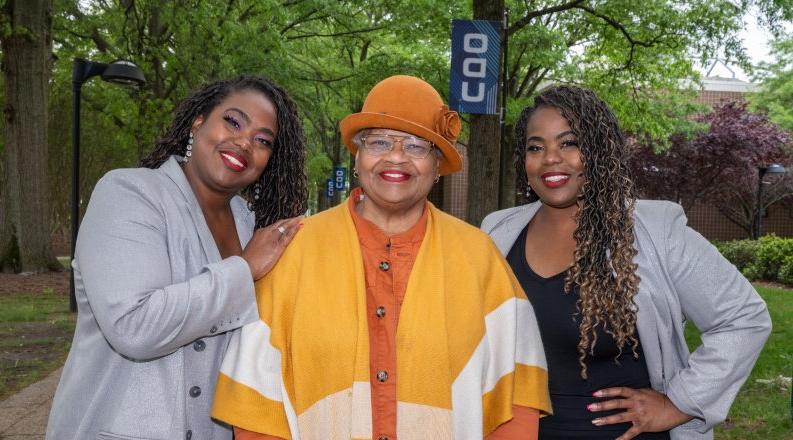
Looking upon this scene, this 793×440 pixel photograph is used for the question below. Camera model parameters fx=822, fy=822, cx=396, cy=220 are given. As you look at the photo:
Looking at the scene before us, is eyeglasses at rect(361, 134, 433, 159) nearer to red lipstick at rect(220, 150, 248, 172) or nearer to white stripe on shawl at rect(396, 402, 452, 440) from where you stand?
red lipstick at rect(220, 150, 248, 172)

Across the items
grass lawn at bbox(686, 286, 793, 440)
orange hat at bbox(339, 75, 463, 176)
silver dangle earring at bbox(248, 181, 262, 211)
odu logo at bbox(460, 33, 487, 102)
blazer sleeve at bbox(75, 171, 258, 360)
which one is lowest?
grass lawn at bbox(686, 286, 793, 440)

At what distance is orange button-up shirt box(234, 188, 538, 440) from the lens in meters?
2.86

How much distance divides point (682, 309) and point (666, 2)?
15.2 m

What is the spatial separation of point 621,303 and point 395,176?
1.00 meters

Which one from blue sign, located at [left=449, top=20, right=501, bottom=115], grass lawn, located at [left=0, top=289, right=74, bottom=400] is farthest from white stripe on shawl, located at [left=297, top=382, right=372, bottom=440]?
blue sign, located at [left=449, top=20, right=501, bottom=115]

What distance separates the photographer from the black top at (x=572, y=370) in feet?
10.5

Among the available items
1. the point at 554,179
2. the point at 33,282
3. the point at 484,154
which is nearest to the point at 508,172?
the point at 484,154

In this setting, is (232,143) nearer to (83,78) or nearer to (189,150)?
(189,150)

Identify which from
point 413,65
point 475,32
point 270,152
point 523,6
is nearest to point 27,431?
point 270,152

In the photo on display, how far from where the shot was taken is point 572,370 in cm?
325

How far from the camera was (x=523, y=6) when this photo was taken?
17562mm

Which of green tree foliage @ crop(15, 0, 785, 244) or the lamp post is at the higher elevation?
green tree foliage @ crop(15, 0, 785, 244)

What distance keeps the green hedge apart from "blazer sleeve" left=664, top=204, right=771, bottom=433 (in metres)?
17.4

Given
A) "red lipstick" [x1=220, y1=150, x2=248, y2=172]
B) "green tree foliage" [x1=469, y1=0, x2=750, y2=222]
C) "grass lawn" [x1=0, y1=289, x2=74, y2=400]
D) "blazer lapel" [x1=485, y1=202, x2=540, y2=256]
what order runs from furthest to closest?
1. "green tree foliage" [x1=469, y1=0, x2=750, y2=222]
2. "grass lawn" [x1=0, y1=289, x2=74, y2=400]
3. "blazer lapel" [x1=485, y1=202, x2=540, y2=256]
4. "red lipstick" [x1=220, y1=150, x2=248, y2=172]
